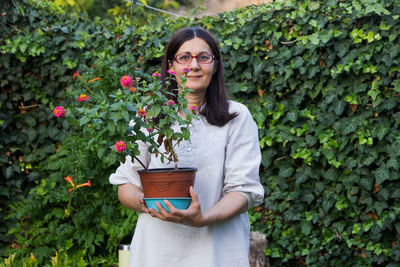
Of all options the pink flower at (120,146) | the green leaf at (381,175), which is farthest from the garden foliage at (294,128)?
the pink flower at (120,146)

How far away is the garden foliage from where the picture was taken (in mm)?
3418

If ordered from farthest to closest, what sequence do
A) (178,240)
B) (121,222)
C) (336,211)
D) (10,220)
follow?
(10,220)
(121,222)
(336,211)
(178,240)

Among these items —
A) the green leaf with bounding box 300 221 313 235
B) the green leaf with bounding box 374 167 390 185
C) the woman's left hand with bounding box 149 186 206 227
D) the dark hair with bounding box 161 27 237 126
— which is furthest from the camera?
the green leaf with bounding box 300 221 313 235

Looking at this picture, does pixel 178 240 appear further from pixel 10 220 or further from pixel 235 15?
pixel 10 220

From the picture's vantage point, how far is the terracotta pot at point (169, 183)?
154cm

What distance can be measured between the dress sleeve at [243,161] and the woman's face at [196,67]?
0.17 m

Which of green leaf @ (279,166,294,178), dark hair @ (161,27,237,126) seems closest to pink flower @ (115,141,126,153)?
dark hair @ (161,27,237,126)

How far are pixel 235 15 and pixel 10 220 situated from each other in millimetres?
2849

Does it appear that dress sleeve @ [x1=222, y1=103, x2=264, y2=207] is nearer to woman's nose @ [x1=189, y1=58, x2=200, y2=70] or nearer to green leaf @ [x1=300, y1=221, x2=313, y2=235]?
woman's nose @ [x1=189, y1=58, x2=200, y2=70]

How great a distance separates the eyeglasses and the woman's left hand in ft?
1.64

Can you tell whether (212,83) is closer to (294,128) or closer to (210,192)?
(210,192)

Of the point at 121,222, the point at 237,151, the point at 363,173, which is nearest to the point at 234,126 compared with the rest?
the point at 237,151

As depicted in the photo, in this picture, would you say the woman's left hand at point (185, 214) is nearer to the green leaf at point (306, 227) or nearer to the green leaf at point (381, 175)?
the green leaf at point (381, 175)

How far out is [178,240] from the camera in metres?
1.65
